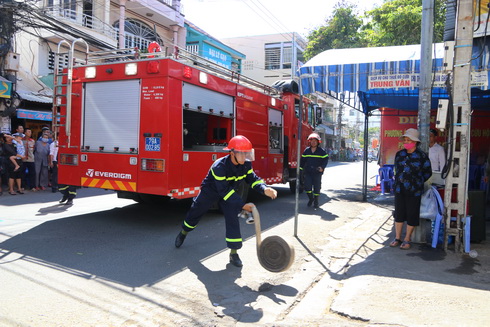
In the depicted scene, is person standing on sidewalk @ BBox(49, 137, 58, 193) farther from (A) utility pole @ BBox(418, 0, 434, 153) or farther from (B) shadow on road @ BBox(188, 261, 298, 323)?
(A) utility pole @ BBox(418, 0, 434, 153)

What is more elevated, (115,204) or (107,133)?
(107,133)

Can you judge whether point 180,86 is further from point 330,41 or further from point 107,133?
point 330,41

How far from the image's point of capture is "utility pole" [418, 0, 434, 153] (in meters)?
5.99

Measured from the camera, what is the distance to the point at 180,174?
6.36 metres

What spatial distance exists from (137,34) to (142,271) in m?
19.1

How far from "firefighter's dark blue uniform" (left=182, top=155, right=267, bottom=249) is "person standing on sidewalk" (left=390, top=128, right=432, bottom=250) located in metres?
2.07

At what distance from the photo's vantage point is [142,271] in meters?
4.40

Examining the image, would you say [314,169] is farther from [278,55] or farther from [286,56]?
[278,55]

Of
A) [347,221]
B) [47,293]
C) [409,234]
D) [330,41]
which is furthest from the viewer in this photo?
[330,41]

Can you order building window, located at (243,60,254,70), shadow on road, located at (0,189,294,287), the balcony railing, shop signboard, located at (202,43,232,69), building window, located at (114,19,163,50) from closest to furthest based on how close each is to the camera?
shadow on road, located at (0,189,294,287) → the balcony railing → building window, located at (114,19,163,50) → shop signboard, located at (202,43,232,69) → building window, located at (243,60,254,70)

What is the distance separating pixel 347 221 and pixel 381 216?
1000 mm

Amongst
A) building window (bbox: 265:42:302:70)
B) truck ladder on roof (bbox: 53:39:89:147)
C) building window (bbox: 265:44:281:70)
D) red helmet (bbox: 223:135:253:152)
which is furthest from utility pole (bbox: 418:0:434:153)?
building window (bbox: 265:44:281:70)

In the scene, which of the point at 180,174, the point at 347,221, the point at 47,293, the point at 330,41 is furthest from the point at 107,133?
the point at 330,41

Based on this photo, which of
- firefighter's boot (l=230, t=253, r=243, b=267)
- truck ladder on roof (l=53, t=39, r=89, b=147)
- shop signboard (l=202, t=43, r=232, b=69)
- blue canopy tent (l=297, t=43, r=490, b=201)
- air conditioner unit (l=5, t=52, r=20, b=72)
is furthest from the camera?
shop signboard (l=202, t=43, r=232, b=69)
